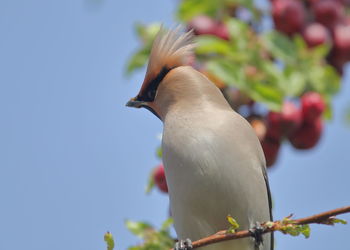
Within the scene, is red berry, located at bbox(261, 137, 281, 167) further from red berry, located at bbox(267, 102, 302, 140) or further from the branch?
the branch

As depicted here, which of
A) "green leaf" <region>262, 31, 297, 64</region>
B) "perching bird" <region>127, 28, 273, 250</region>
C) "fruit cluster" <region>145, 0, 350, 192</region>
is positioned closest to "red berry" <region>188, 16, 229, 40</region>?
"fruit cluster" <region>145, 0, 350, 192</region>

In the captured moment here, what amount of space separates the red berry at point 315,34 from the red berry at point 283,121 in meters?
0.41

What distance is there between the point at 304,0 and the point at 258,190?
1.87 meters

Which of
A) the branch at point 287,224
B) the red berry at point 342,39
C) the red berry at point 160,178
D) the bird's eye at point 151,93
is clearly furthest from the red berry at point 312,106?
the branch at point 287,224

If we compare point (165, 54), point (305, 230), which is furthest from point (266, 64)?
point (305, 230)

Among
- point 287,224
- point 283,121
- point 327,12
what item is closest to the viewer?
point 287,224

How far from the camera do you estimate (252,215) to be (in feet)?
12.3

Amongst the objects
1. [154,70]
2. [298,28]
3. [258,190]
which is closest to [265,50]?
[298,28]

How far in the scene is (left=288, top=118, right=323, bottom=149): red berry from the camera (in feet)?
16.0

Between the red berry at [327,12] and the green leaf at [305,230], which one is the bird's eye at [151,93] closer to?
the red berry at [327,12]

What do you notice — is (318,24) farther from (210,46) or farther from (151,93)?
(151,93)

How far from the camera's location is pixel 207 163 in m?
3.64

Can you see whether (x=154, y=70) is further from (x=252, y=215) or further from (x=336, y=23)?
(x=336, y=23)

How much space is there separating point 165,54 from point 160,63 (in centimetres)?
5
